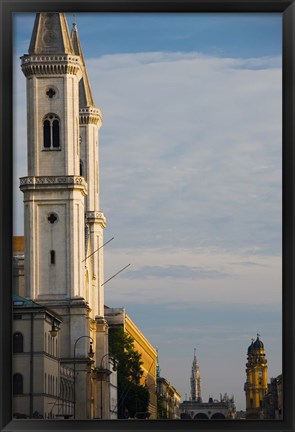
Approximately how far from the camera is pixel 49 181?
55.6 metres

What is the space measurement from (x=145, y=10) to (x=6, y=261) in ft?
4.14

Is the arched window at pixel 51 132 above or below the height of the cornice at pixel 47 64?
below

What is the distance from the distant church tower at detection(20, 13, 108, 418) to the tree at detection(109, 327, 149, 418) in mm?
6278

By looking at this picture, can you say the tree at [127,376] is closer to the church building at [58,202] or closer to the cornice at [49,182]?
the church building at [58,202]

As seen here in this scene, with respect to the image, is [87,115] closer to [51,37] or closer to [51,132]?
[51,132]

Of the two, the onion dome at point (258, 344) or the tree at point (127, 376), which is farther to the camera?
the onion dome at point (258, 344)

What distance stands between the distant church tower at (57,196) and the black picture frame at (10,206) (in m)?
48.4

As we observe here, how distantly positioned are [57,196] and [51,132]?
3.20 meters

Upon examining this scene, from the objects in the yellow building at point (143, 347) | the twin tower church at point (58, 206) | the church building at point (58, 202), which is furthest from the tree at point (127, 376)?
the church building at point (58, 202)

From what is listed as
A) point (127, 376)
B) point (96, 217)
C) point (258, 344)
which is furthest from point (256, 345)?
point (96, 217)

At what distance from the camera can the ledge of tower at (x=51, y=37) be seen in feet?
181

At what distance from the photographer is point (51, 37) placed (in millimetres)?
55188

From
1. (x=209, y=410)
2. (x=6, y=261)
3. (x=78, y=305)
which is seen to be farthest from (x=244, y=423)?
(x=209, y=410)

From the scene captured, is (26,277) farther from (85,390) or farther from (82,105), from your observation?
(82,105)
